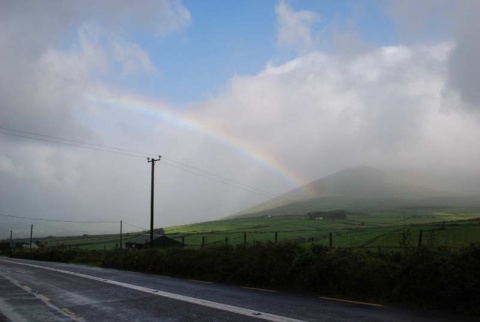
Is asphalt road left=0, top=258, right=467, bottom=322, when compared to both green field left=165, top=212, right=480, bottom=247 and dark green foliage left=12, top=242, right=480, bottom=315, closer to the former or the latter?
dark green foliage left=12, top=242, right=480, bottom=315

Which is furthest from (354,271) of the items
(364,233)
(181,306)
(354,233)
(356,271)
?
(354,233)

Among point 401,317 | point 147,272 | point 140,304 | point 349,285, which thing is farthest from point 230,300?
point 147,272

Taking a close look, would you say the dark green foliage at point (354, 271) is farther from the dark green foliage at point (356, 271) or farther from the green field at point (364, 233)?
the green field at point (364, 233)

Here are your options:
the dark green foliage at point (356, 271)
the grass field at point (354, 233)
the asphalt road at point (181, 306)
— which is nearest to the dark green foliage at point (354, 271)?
the dark green foliage at point (356, 271)

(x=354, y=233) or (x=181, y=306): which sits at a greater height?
(x=354, y=233)

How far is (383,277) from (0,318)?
32.3ft

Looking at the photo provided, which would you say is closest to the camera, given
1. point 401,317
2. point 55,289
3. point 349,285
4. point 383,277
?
point 401,317

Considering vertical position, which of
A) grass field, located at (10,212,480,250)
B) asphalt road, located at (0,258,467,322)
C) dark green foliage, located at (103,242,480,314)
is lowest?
asphalt road, located at (0,258,467,322)

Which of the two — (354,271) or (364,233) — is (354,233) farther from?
(354,271)

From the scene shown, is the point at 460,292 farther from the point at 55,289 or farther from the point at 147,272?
the point at 147,272

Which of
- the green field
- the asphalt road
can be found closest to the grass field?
the green field

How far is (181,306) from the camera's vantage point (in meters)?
11.4

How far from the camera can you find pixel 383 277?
1229 centimetres

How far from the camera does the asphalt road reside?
9664 millimetres
